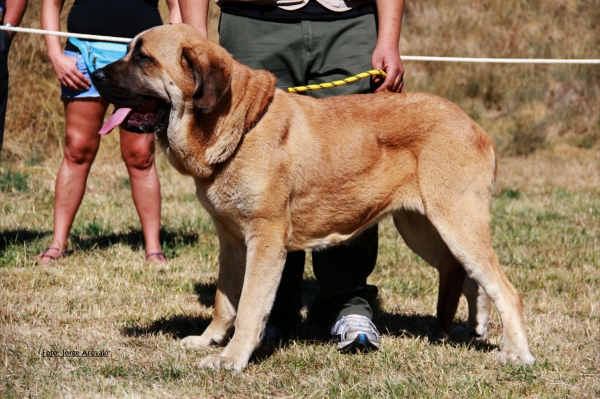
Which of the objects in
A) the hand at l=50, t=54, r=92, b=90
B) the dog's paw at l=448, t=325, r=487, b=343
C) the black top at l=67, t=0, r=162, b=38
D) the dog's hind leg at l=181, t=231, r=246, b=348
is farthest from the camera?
the black top at l=67, t=0, r=162, b=38

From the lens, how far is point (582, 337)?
4.63 m

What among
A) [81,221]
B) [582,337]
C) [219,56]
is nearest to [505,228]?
[582,337]

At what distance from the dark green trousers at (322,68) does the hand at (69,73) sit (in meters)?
1.64

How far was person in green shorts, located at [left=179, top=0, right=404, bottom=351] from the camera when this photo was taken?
14.4ft

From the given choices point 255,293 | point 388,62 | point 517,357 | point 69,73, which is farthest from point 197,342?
point 69,73

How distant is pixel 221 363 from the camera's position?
3789 millimetres

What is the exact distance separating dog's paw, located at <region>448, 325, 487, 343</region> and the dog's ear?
203cm

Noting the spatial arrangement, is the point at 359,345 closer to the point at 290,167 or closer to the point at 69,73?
the point at 290,167

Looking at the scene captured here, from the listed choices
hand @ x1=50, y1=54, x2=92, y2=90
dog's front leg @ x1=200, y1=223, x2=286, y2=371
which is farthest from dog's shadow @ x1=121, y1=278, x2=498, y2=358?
hand @ x1=50, y1=54, x2=92, y2=90

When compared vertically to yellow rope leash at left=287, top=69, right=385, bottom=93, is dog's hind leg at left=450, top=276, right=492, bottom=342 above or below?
below

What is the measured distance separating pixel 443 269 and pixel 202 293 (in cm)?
185

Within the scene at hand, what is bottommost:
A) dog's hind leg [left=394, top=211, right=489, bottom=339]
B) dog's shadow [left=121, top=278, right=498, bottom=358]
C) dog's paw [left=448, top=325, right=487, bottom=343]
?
dog's shadow [left=121, top=278, right=498, bottom=358]

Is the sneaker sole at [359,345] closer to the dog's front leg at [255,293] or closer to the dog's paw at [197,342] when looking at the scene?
the dog's front leg at [255,293]

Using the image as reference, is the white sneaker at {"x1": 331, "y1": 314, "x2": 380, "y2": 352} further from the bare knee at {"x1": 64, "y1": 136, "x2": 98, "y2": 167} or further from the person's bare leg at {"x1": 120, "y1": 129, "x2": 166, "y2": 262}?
the bare knee at {"x1": 64, "y1": 136, "x2": 98, "y2": 167}
